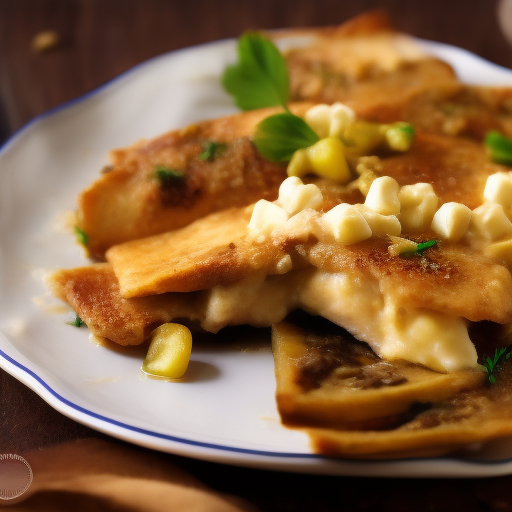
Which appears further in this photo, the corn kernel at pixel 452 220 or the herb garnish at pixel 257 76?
the herb garnish at pixel 257 76

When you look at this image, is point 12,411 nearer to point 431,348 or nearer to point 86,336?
point 86,336

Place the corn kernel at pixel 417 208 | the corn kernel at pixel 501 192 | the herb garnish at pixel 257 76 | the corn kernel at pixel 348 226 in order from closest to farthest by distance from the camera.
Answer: the corn kernel at pixel 348 226 < the corn kernel at pixel 417 208 < the corn kernel at pixel 501 192 < the herb garnish at pixel 257 76

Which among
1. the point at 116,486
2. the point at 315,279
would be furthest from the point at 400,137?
the point at 116,486

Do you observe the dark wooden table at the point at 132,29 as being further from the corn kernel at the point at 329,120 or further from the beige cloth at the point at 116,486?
the beige cloth at the point at 116,486

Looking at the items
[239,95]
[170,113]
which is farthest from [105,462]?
[170,113]

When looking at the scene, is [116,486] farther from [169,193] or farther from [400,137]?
[400,137]

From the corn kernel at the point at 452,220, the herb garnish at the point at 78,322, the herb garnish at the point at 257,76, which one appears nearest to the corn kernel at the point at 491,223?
the corn kernel at the point at 452,220
